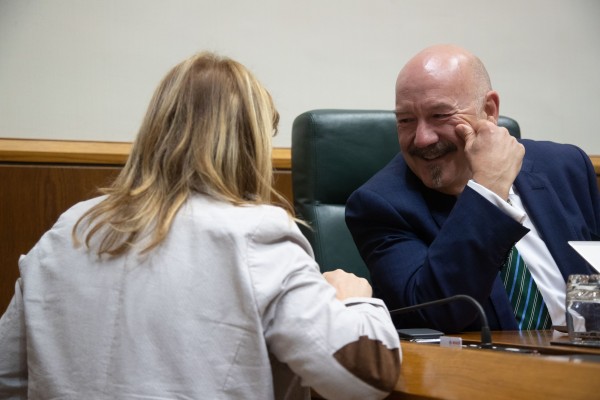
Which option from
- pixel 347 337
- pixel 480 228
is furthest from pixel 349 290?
pixel 480 228

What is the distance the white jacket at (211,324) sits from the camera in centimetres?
131

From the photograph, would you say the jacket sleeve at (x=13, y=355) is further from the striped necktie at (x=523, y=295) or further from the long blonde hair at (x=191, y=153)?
the striped necktie at (x=523, y=295)

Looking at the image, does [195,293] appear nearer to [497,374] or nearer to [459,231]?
[497,374]

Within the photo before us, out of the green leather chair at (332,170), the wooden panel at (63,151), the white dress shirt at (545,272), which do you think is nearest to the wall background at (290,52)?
the wooden panel at (63,151)

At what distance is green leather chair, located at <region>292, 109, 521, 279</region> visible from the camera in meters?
2.49

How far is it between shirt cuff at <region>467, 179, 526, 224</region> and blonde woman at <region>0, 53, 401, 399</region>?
62 cm

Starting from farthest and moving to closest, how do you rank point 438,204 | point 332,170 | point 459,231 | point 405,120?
1. point 332,170
2. point 405,120
3. point 438,204
4. point 459,231

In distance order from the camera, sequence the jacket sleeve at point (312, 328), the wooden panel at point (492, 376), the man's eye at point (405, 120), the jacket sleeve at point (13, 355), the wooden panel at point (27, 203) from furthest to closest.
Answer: the wooden panel at point (27, 203), the man's eye at point (405, 120), the jacket sleeve at point (13, 355), the jacket sleeve at point (312, 328), the wooden panel at point (492, 376)

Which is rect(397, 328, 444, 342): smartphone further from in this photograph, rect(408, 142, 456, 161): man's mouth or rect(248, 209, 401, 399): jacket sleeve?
rect(408, 142, 456, 161): man's mouth

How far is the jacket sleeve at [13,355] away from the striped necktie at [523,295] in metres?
1.18

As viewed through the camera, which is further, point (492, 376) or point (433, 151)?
point (433, 151)

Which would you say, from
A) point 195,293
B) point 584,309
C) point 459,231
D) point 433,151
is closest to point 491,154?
point 433,151

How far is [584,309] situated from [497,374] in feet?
1.39

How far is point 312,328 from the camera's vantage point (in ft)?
4.24
